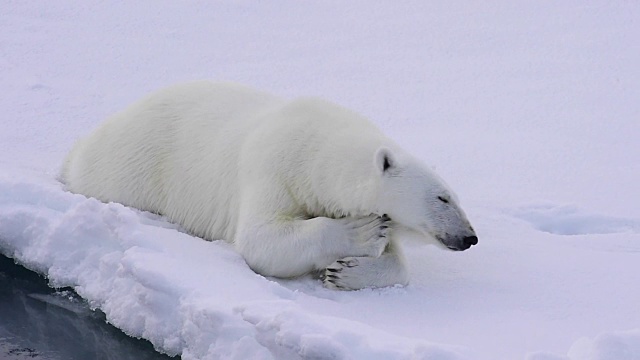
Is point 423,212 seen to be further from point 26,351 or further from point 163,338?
point 26,351

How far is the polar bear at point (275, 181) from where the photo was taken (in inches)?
170

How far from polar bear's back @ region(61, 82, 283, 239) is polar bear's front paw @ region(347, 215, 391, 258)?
0.70 metres

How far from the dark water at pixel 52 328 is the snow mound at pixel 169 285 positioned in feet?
0.18

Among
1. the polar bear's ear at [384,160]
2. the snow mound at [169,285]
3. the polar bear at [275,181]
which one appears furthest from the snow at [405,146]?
the polar bear's ear at [384,160]

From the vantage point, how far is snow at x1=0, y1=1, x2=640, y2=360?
376cm

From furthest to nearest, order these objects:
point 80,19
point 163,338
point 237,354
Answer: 1. point 80,19
2. point 163,338
3. point 237,354

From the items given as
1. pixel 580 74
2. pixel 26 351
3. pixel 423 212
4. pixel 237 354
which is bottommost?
pixel 26 351

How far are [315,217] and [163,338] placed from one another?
964mm

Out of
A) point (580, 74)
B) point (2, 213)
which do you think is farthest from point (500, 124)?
point (2, 213)

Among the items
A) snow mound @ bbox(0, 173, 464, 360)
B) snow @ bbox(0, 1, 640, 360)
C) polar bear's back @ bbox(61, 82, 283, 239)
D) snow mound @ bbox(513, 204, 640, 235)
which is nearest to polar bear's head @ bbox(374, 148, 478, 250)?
snow @ bbox(0, 1, 640, 360)

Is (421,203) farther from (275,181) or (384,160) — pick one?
(275,181)

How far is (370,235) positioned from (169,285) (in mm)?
902

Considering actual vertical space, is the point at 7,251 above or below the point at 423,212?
below

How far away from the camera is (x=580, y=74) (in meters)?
8.28
